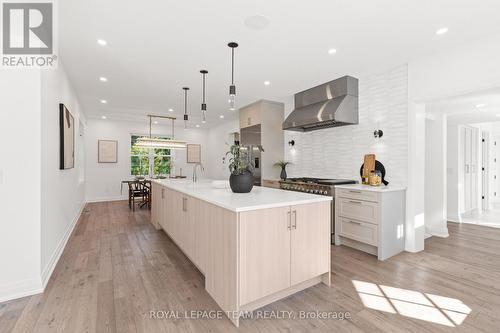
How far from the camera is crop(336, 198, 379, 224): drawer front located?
10.1 ft

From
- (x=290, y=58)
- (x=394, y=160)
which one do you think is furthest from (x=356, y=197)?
(x=290, y=58)

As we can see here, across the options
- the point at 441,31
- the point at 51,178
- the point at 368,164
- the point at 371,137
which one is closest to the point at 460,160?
the point at 371,137

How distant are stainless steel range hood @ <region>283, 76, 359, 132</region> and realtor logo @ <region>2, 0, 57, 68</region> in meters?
3.51

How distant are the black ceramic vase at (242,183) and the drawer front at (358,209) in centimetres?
169

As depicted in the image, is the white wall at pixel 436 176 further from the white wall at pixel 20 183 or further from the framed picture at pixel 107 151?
the framed picture at pixel 107 151

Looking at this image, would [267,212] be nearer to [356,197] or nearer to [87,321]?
Answer: [87,321]

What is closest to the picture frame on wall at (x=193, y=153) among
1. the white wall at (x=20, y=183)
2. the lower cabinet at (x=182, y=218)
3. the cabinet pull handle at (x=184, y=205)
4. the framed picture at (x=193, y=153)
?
the framed picture at (x=193, y=153)

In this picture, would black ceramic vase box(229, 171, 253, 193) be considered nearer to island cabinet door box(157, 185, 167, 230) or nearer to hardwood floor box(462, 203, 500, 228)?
island cabinet door box(157, 185, 167, 230)

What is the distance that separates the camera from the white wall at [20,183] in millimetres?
2109

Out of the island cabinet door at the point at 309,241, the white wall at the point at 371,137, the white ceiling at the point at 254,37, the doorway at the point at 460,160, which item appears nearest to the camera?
the island cabinet door at the point at 309,241

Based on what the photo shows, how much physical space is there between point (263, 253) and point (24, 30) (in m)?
2.96

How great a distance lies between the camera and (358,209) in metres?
3.27

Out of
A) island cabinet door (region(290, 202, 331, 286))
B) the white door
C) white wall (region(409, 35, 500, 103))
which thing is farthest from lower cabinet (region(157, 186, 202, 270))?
the white door

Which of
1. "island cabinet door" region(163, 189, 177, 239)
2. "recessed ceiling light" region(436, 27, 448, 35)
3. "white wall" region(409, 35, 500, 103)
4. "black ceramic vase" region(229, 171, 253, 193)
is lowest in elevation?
"island cabinet door" region(163, 189, 177, 239)
